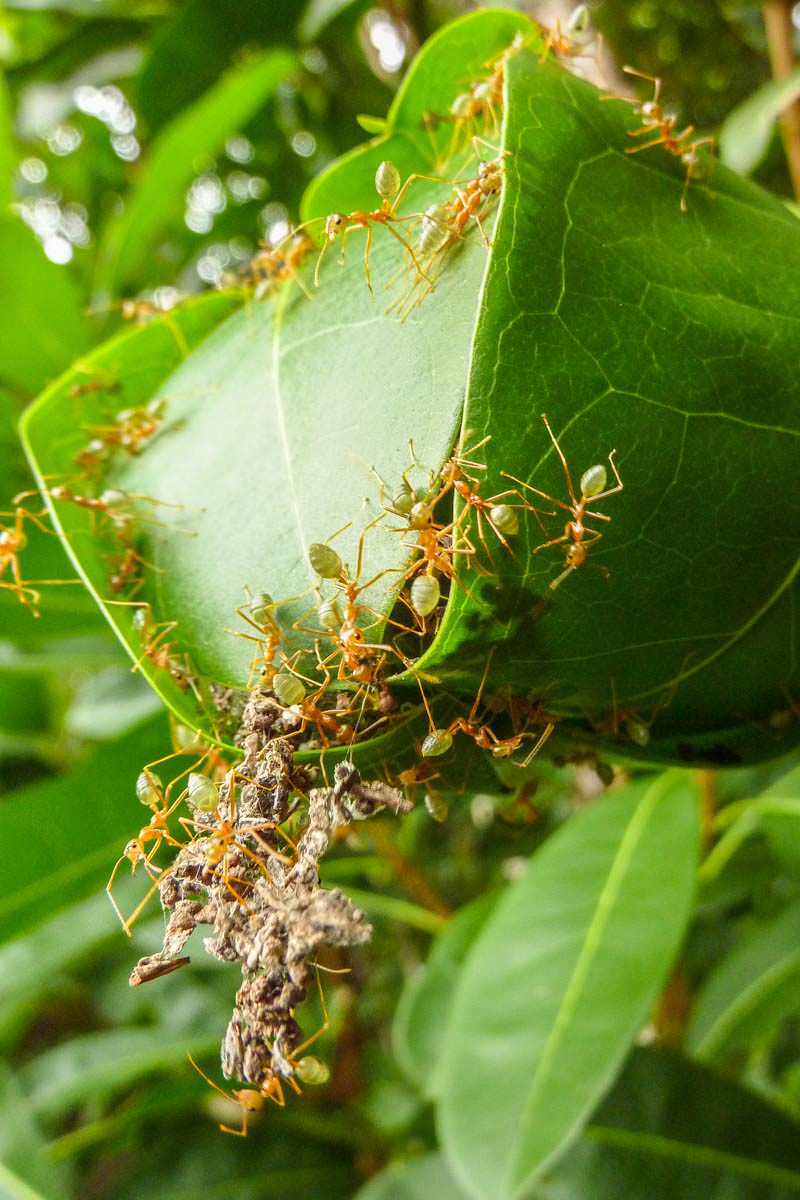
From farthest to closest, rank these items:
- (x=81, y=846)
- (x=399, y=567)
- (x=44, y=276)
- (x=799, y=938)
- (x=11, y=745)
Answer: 1. (x=11, y=745)
2. (x=799, y=938)
3. (x=44, y=276)
4. (x=81, y=846)
5. (x=399, y=567)

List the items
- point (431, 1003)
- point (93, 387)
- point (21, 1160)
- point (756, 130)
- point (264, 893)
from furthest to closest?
point (431, 1003) < point (21, 1160) < point (756, 130) < point (93, 387) < point (264, 893)

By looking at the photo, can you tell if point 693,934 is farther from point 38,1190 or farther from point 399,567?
point 399,567

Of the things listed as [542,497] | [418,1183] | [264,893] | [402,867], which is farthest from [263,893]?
[402,867]

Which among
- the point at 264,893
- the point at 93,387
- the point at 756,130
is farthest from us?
the point at 756,130

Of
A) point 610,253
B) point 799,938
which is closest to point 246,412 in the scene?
A: point 610,253

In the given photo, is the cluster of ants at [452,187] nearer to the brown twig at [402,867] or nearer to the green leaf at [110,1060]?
the brown twig at [402,867]

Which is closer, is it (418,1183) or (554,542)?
(554,542)

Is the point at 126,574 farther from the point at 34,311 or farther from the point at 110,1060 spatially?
the point at 110,1060

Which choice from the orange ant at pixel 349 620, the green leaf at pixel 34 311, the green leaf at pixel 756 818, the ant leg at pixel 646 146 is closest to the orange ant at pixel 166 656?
the orange ant at pixel 349 620
